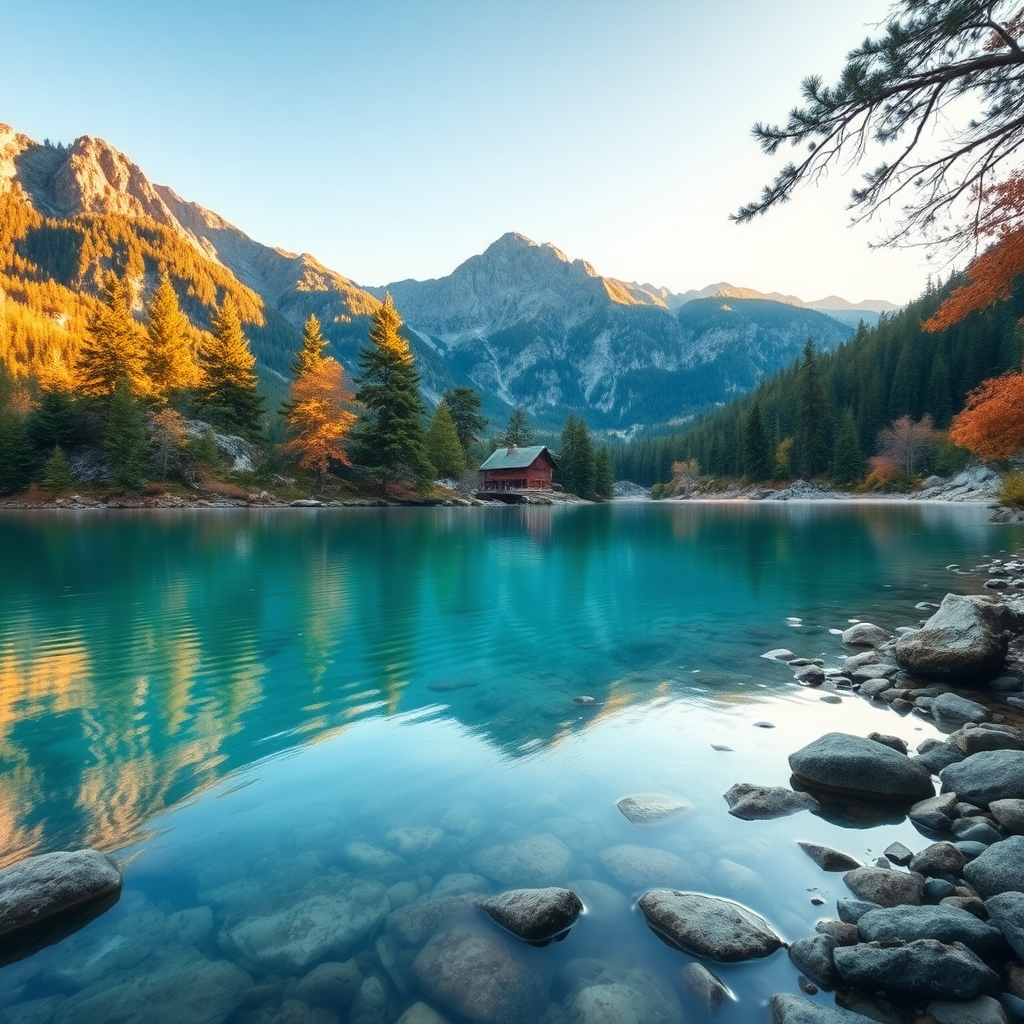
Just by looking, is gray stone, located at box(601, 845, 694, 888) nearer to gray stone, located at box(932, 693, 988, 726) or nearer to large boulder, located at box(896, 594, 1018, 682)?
gray stone, located at box(932, 693, 988, 726)

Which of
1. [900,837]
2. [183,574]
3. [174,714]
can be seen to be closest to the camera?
[900,837]

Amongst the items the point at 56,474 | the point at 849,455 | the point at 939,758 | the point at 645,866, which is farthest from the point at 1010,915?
the point at 849,455

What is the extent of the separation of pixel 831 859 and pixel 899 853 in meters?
0.59

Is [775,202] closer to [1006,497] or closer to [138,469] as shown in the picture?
[1006,497]

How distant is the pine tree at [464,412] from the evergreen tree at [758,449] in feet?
185

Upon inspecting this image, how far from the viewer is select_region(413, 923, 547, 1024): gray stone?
341 centimetres

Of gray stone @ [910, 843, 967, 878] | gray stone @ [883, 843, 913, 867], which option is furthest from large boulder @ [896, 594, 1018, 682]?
gray stone @ [910, 843, 967, 878]

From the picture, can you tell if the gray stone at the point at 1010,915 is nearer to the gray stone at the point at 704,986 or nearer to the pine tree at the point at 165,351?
the gray stone at the point at 704,986

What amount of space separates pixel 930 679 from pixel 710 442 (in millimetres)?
135473

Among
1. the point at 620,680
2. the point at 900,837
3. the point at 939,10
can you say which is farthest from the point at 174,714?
the point at 939,10

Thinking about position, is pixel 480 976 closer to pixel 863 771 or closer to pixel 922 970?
pixel 922 970

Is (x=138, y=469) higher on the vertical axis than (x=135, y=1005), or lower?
higher

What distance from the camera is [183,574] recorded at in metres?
19.6

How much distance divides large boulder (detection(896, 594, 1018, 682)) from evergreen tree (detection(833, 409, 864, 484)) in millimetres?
102274
